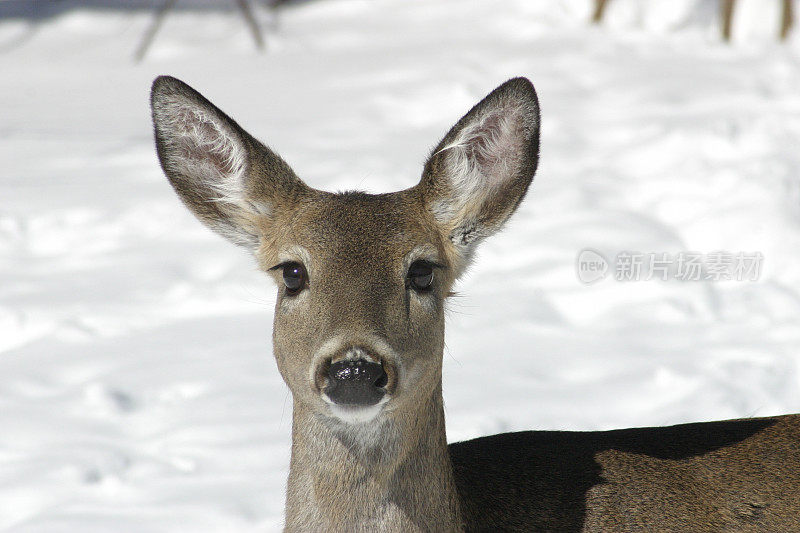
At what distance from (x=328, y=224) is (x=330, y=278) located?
183mm

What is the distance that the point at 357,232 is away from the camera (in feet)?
8.71

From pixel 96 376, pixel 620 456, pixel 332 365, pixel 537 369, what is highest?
pixel 332 365

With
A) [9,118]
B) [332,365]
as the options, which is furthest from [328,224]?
[9,118]

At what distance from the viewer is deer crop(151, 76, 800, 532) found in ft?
8.33

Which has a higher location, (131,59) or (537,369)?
(537,369)

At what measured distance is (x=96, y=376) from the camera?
465cm

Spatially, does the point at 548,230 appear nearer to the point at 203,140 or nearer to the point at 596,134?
the point at 596,134

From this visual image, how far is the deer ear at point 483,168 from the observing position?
112 inches

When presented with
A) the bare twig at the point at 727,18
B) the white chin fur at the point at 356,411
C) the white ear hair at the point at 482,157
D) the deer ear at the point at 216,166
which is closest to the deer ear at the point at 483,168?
the white ear hair at the point at 482,157

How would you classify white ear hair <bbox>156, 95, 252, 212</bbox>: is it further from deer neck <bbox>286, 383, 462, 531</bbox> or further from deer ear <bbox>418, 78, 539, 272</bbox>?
deer neck <bbox>286, 383, 462, 531</bbox>

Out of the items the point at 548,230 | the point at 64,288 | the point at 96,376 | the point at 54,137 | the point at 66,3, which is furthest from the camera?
the point at 66,3

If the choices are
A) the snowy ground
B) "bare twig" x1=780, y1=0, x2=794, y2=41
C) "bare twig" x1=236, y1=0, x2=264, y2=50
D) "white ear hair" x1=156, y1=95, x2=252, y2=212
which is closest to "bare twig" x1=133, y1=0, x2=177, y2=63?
the snowy ground

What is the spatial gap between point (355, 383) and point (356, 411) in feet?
0.30

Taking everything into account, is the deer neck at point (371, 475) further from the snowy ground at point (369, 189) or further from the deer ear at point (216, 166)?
the snowy ground at point (369, 189)
